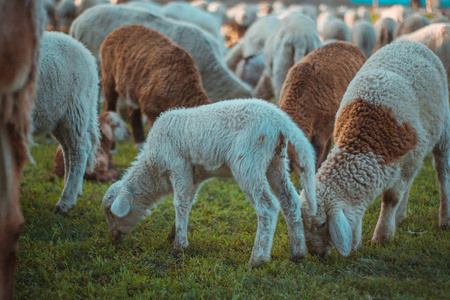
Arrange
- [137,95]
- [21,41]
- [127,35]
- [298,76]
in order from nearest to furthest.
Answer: [21,41] → [298,76] → [137,95] → [127,35]

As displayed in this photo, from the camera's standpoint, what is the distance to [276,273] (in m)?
3.53

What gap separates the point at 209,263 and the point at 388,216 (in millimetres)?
1605

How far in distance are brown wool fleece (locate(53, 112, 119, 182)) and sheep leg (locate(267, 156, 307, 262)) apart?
131 inches

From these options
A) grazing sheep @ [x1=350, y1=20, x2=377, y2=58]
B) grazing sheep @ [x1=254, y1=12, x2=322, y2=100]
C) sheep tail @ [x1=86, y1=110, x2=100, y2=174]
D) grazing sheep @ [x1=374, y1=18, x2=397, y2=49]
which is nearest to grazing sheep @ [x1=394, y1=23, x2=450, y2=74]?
grazing sheep @ [x1=254, y1=12, x2=322, y2=100]

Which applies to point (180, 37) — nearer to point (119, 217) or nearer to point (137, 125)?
point (137, 125)

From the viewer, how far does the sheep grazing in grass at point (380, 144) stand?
3.69m

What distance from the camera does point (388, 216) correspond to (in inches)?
158

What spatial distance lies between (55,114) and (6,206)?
2.02m

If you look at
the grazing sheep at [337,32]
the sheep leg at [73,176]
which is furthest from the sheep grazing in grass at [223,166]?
the grazing sheep at [337,32]

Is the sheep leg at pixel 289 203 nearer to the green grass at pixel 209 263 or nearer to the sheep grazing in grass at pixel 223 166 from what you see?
the sheep grazing in grass at pixel 223 166

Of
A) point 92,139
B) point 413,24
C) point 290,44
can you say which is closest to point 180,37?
point 290,44

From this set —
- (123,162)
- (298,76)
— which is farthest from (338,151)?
(123,162)

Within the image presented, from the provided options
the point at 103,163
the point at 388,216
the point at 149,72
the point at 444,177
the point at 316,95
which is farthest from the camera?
the point at 103,163

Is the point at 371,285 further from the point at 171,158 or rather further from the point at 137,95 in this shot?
the point at 137,95
